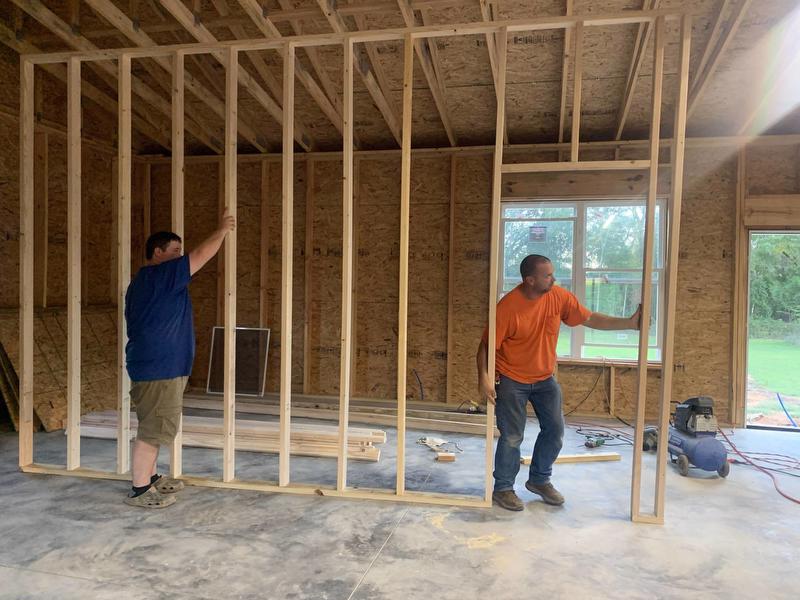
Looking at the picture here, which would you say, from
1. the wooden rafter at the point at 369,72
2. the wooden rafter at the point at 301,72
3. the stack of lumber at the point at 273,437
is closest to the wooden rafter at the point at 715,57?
the wooden rafter at the point at 369,72

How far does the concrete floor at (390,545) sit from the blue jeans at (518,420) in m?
0.29

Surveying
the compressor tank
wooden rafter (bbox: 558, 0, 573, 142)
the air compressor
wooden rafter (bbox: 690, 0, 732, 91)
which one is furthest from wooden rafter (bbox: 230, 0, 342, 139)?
the compressor tank

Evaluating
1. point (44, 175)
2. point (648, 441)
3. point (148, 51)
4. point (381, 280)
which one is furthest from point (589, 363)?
point (44, 175)

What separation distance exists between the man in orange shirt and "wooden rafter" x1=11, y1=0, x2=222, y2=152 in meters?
4.07

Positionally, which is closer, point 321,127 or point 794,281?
point 321,127

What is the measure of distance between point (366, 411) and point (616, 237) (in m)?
3.61

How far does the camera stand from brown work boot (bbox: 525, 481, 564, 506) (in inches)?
135

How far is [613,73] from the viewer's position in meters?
5.11

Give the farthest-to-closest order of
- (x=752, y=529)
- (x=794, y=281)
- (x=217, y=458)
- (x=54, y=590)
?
1. (x=794, y=281)
2. (x=217, y=458)
3. (x=752, y=529)
4. (x=54, y=590)

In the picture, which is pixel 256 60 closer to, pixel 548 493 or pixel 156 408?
pixel 156 408

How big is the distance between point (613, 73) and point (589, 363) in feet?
10.5

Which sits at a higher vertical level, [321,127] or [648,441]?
[321,127]

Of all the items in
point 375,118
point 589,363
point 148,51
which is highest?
point 375,118

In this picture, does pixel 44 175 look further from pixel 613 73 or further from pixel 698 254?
pixel 698 254
